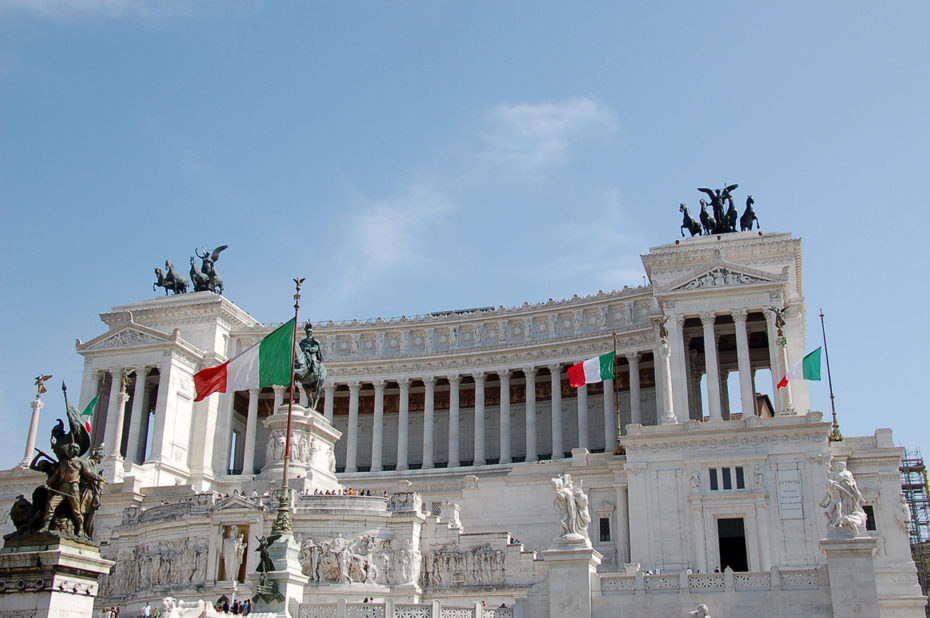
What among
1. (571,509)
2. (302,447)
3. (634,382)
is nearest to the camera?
(571,509)

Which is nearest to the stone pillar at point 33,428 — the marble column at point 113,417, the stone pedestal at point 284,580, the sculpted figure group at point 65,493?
the marble column at point 113,417

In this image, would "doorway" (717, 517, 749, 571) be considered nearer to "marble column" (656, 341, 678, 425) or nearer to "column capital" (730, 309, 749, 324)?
"marble column" (656, 341, 678, 425)

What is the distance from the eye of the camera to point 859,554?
1203 inches

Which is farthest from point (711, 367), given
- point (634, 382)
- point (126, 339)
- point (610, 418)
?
point (126, 339)

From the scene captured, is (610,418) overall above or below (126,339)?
below

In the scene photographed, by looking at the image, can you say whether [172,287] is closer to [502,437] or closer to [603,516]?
[502,437]

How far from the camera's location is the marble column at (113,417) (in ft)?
238

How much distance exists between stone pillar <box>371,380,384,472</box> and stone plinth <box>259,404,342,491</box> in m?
26.7

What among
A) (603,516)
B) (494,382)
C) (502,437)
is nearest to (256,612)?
(603,516)

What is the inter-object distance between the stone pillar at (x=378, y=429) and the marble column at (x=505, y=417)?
9932 mm

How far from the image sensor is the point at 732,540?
4762 centimetres

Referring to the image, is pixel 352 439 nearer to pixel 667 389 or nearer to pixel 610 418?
pixel 610 418

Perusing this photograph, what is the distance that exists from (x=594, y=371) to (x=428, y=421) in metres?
24.3

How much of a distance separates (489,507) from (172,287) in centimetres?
4159
